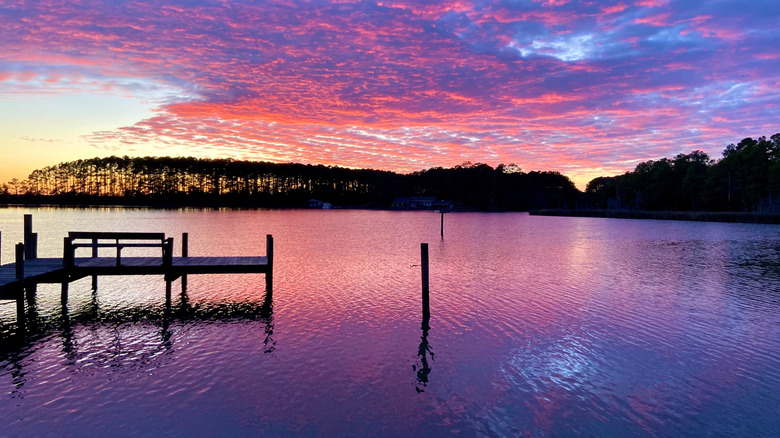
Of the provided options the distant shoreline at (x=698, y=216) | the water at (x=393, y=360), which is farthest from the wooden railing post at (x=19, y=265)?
the distant shoreline at (x=698, y=216)

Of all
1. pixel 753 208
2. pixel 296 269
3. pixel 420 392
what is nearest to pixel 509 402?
pixel 420 392

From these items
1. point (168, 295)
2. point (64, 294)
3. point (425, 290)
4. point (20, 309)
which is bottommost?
point (168, 295)

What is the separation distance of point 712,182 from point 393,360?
452ft

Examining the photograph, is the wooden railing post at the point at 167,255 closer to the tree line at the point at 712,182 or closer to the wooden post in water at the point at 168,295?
the wooden post in water at the point at 168,295

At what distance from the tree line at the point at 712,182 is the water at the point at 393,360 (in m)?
103

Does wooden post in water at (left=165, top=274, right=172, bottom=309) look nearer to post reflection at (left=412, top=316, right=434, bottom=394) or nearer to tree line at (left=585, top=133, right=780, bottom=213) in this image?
post reflection at (left=412, top=316, right=434, bottom=394)

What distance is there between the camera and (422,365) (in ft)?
39.7

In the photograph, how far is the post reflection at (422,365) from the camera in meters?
10.9

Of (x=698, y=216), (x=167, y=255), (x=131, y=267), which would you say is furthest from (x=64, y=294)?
(x=698, y=216)

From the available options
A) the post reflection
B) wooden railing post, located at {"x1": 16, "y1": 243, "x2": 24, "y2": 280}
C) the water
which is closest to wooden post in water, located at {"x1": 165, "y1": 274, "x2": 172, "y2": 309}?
the water

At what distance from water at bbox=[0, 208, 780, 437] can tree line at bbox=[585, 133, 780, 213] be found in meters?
103

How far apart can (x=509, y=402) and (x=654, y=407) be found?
3146 millimetres

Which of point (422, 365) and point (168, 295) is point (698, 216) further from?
point (168, 295)

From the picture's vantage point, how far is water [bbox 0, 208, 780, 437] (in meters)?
9.05
